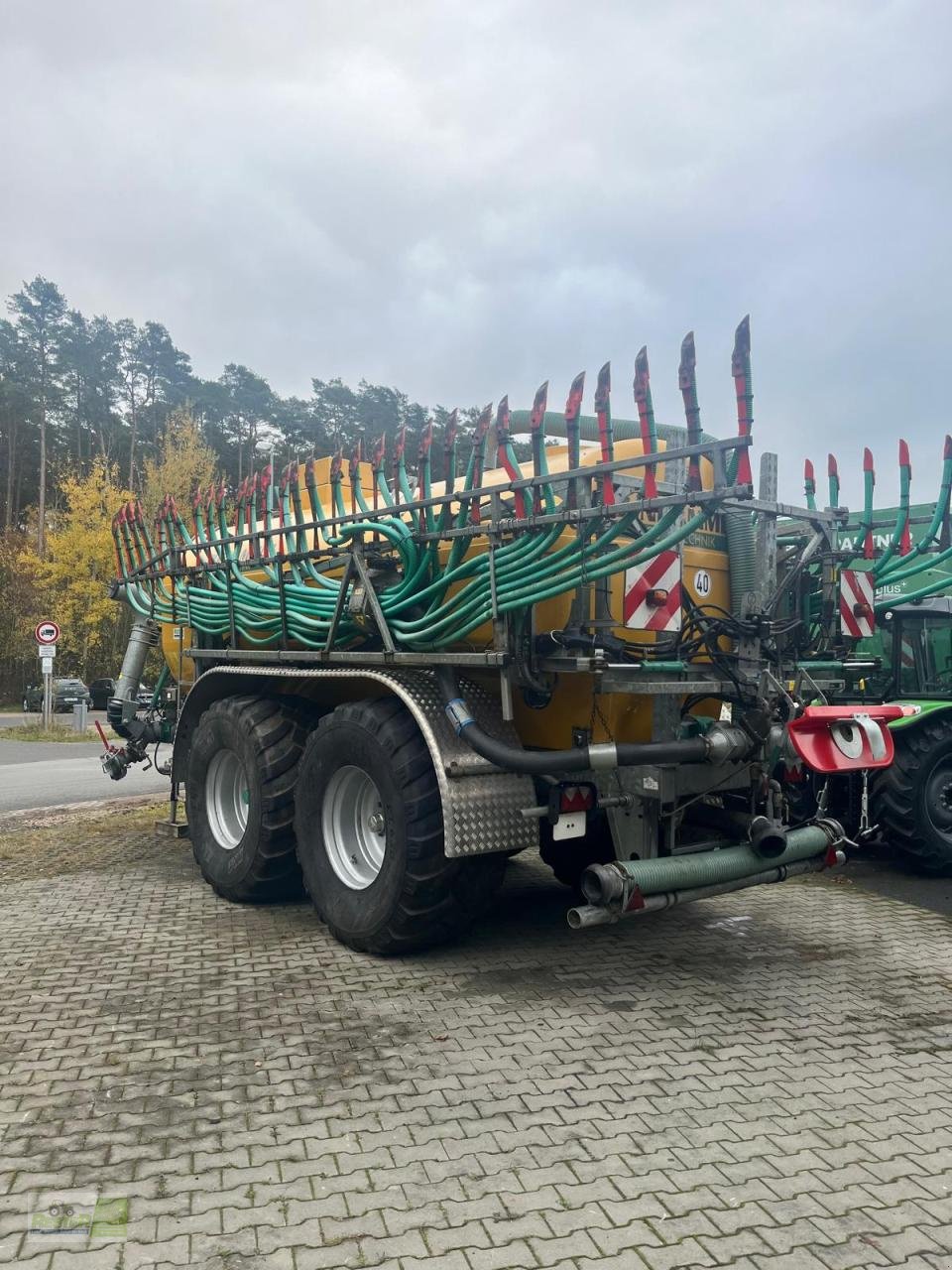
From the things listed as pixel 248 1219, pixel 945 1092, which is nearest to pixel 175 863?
pixel 248 1219

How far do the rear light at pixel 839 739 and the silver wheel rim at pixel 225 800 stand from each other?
362cm

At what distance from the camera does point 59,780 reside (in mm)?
13008

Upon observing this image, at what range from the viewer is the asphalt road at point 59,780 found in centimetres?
1103

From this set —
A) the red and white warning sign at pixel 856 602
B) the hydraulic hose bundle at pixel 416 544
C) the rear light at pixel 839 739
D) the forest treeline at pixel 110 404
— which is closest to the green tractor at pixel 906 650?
the red and white warning sign at pixel 856 602

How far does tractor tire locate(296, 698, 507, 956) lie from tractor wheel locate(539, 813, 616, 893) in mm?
996

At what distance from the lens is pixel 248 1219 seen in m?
2.59

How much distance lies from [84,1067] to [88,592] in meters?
29.4

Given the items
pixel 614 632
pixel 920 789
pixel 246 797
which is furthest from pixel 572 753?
pixel 920 789

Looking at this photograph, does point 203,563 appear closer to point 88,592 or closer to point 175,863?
point 175,863

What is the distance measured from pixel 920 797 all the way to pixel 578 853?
273 centimetres

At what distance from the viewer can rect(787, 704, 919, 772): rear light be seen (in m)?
4.24

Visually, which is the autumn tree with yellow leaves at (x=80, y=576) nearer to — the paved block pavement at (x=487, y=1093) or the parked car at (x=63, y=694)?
the parked car at (x=63, y=694)

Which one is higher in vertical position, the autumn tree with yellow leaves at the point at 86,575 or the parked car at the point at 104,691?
the autumn tree with yellow leaves at the point at 86,575

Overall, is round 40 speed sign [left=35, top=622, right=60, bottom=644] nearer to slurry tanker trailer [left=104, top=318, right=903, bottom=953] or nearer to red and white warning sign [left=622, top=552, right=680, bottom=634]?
slurry tanker trailer [left=104, top=318, right=903, bottom=953]
